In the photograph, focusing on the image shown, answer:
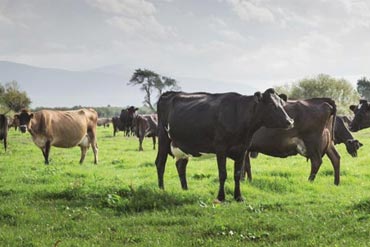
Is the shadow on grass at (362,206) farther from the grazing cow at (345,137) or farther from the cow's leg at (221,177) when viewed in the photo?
the grazing cow at (345,137)

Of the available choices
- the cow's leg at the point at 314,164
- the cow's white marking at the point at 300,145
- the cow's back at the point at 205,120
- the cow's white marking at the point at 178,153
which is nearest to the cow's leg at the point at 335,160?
the cow's leg at the point at 314,164

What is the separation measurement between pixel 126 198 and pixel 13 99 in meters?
88.4

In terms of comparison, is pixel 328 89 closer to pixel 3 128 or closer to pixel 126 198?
pixel 3 128

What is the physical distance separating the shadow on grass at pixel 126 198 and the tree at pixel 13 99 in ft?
276

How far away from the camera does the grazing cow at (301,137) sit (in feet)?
42.7

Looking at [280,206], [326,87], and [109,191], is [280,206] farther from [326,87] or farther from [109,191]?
[326,87]

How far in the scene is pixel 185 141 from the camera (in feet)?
36.5

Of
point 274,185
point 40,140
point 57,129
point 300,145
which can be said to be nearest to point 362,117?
point 300,145

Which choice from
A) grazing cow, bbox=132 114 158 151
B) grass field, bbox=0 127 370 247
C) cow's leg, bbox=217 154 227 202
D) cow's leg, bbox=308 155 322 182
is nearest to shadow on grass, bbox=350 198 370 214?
grass field, bbox=0 127 370 247

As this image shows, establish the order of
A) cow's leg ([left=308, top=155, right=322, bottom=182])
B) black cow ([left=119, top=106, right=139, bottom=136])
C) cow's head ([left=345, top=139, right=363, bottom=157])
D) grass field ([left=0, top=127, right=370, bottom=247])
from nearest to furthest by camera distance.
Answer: grass field ([left=0, top=127, right=370, bottom=247]), cow's leg ([left=308, top=155, right=322, bottom=182]), cow's head ([left=345, top=139, right=363, bottom=157]), black cow ([left=119, top=106, right=139, bottom=136])

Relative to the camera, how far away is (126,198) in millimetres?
10031

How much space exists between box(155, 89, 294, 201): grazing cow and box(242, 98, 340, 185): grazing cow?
2.45 m

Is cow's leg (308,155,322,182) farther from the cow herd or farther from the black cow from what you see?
the black cow

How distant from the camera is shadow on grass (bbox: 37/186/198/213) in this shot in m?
9.55
